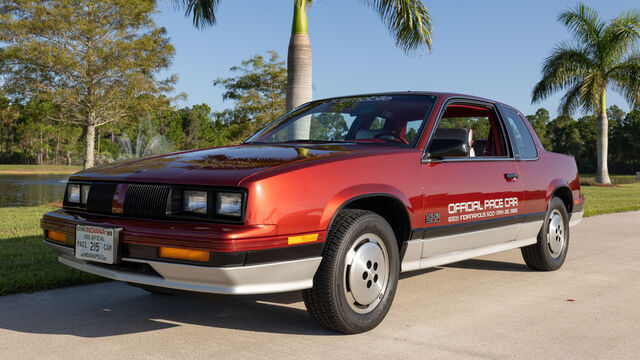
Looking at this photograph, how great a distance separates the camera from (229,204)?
3.11m

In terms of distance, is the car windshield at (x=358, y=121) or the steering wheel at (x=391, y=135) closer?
the steering wheel at (x=391, y=135)

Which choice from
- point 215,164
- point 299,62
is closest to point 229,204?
point 215,164

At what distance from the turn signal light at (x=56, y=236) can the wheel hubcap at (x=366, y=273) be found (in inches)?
70.0

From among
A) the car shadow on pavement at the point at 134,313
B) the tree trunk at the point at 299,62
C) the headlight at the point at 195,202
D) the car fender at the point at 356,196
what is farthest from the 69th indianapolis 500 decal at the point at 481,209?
the tree trunk at the point at 299,62

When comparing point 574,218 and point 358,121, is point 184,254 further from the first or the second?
point 574,218

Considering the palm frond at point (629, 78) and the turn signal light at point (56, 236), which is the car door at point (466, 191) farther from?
the palm frond at point (629, 78)

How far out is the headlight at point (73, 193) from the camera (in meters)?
3.85

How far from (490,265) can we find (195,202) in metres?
3.86

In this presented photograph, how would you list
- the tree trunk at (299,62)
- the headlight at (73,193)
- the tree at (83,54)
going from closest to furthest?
the headlight at (73,193)
the tree trunk at (299,62)
the tree at (83,54)

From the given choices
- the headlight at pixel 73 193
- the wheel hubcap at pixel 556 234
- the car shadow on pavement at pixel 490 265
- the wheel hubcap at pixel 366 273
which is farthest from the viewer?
the car shadow on pavement at pixel 490 265

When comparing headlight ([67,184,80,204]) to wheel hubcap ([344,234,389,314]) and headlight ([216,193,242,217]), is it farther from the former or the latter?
wheel hubcap ([344,234,389,314])

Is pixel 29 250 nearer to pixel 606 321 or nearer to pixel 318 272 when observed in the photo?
pixel 318 272

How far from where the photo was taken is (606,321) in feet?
12.8

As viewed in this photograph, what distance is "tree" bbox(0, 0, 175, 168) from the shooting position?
18828mm
